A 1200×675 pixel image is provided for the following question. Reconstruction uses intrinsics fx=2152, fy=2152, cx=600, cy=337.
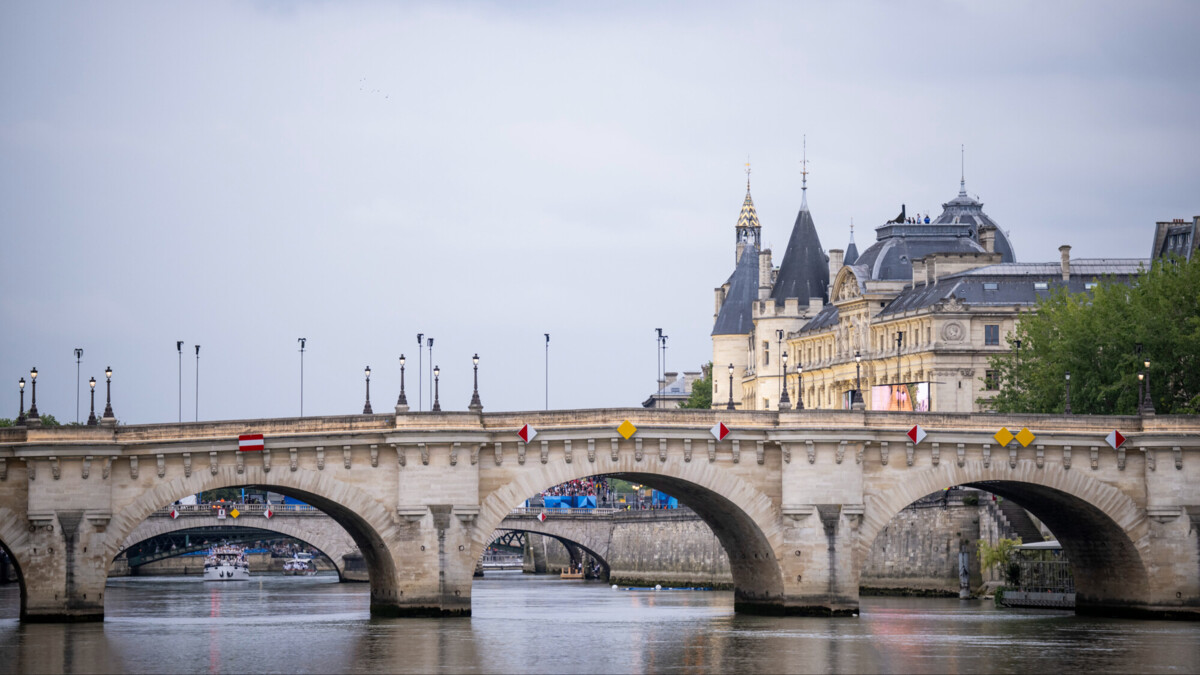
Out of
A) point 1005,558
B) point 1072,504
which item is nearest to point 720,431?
Result: point 1072,504

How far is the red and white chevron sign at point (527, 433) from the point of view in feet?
261

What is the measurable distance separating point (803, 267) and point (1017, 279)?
36.7 metres

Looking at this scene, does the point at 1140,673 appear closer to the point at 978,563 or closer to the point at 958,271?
the point at 978,563

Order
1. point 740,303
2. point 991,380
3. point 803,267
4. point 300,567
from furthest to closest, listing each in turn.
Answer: point 300,567 < point 740,303 < point 803,267 < point 991,380

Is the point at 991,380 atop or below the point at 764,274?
below

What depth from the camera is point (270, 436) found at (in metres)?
78.1

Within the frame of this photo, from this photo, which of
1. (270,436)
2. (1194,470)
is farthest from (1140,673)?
(270,436)

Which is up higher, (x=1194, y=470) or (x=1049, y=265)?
(x=1049, y=265)

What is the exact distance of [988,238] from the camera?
16000 cm

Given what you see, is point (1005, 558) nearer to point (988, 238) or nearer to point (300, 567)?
point (988, 238)

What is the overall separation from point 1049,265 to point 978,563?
42773mm

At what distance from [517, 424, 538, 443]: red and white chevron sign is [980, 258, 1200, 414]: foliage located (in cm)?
3093

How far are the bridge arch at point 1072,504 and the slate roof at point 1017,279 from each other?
5484 cm

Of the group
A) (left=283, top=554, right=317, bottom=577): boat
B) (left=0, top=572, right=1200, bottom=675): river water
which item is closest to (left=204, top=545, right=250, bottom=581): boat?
(left=283, top=554, right=317, bottom=577): boat
